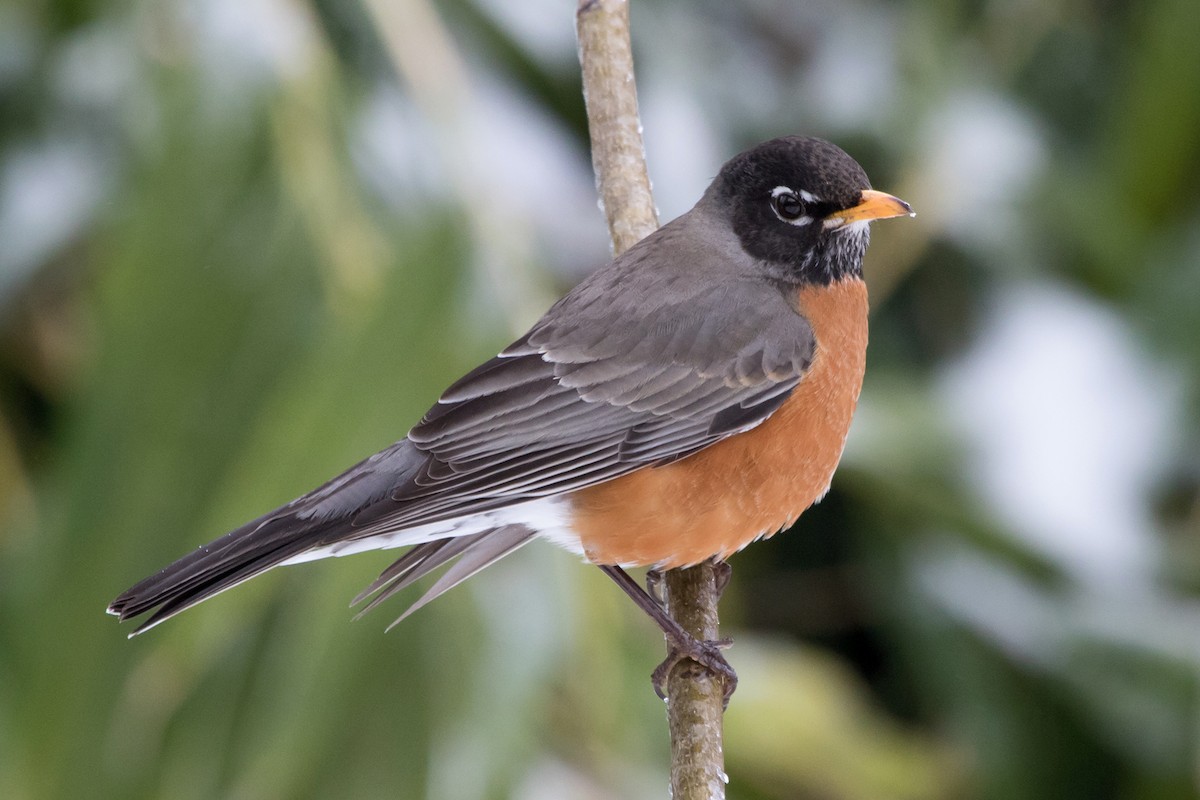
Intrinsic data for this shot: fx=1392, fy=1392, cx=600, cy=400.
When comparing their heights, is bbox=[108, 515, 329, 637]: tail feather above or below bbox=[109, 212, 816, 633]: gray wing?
below

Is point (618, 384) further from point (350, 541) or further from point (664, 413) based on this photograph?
point (350, 541)

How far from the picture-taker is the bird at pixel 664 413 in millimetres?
2262

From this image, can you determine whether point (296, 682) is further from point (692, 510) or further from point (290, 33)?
point (290, 33)

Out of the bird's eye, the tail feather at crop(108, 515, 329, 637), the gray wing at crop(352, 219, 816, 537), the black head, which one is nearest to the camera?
the tail feather at crop(108, 515, 329, 637)

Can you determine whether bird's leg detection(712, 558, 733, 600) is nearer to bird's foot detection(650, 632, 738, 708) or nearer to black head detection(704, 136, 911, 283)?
bird's foot detection(650, 632, 738, 708)

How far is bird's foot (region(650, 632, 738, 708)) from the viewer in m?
2.25

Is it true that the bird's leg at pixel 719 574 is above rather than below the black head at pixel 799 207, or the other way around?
below

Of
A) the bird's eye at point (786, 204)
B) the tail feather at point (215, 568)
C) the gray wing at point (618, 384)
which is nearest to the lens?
the tail feather at point (215, 568)

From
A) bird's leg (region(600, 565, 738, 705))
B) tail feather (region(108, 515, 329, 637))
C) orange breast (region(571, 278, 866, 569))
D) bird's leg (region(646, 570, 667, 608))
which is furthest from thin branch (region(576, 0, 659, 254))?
tail feather (region(108, 515, 329, 637))

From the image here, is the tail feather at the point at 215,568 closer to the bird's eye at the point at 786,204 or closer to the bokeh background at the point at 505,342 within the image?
the bokeh background at the point at 505,342

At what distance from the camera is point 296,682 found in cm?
225

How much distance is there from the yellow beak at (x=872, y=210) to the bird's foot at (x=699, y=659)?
0.77m

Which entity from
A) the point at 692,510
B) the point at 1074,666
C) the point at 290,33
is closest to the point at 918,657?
the point at 1074,666

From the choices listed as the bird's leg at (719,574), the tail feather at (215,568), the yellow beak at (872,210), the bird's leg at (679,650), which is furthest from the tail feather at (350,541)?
the yellow beak at (872,210)
